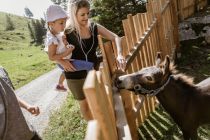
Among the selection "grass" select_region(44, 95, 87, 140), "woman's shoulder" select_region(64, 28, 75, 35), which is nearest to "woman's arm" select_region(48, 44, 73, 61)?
"woman's shoulder" select_region(64, 28, 75, 35)

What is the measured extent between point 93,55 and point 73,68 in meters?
0.36

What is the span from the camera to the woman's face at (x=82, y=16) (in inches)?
153

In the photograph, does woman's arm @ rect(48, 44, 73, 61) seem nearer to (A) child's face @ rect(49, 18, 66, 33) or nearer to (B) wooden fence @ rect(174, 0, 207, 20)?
(A) child's face @ rect(49, 18, 66, 33)

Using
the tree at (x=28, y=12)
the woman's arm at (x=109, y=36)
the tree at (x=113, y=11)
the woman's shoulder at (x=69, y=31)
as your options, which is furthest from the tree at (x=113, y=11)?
the tree at (x=28, y=12)

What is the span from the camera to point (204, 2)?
14328 millimetres

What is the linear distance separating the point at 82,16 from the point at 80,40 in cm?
31

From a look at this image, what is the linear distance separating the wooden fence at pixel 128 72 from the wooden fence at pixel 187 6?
2426 millimetres

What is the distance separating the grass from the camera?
6.35 meters

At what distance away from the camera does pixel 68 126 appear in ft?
22.4

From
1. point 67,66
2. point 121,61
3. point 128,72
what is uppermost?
point 67,66

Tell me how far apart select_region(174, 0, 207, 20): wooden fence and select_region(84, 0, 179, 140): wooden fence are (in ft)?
7.96

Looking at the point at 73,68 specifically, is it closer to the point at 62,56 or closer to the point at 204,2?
the point at 62,56

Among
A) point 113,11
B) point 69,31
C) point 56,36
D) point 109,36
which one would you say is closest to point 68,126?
point 109,36

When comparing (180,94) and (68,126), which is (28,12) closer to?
(68,126)
